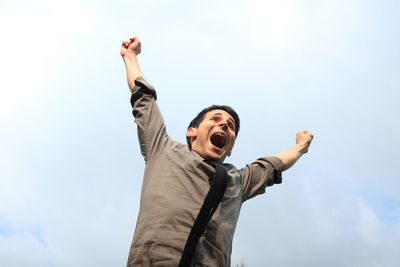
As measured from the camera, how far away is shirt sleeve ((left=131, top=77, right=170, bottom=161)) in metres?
4.31

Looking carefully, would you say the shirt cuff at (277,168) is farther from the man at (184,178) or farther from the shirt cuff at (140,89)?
the shirt cuff at (140,89)

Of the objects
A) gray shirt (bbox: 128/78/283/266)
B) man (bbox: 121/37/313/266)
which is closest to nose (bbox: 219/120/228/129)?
man (bbox: 121/37/313/266)

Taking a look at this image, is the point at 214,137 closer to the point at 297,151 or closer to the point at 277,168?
the point at 277,168

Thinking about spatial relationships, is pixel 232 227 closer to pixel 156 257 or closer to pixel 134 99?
pixel 156 257

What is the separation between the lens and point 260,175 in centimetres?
458

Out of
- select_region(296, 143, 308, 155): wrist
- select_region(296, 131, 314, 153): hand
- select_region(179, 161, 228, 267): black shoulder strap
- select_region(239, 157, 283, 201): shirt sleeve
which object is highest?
select_region(296, 131, 314, 153): hand

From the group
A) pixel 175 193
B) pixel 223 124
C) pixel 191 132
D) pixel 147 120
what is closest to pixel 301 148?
pixel 223 124

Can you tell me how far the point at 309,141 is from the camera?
17.7 feet

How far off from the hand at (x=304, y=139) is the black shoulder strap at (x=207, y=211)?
157 cm

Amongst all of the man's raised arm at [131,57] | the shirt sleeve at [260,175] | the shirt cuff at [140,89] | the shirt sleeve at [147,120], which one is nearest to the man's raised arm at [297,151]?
the shirt sleeve at [260,175]

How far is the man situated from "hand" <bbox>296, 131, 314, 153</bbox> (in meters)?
0.02

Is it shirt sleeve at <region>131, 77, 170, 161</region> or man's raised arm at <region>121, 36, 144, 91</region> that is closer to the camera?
shirt sleeve at <region>131, 77, 170, 161</region>

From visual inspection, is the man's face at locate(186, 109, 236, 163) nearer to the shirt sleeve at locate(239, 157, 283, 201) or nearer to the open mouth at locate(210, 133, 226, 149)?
the open mouth at locate(210, 133, 226, 149)

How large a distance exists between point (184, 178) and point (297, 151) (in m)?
1.65
